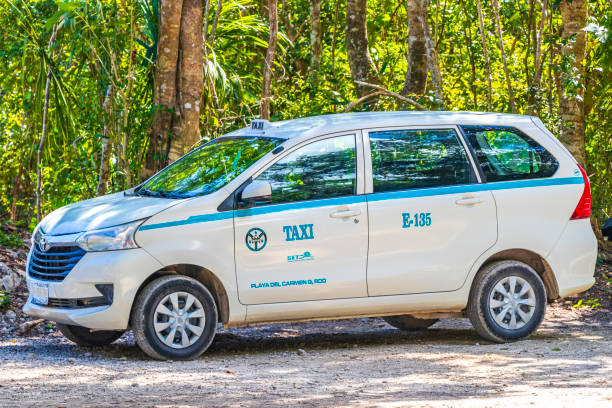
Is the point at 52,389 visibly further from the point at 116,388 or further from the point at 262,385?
the point at 262,385

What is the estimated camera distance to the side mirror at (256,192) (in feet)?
23.6

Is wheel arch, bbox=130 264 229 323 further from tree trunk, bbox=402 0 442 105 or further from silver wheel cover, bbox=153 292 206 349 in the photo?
tree trunk, bbox=402 0 442 105

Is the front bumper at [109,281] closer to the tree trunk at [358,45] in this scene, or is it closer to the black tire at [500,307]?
the black tire at [500,307]

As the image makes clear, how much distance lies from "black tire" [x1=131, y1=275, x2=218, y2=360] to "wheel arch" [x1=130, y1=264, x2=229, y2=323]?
0.29ft

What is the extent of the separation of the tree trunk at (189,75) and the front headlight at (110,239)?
12.6 feet

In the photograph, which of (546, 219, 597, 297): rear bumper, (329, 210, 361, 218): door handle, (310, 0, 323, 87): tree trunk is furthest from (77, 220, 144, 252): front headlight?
(310, 0, 323, 87): tree trunk

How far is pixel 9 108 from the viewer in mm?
15750

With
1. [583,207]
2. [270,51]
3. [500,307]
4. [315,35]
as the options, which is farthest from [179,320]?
[315,35]

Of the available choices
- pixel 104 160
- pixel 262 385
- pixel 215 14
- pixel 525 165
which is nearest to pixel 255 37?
pixel 215 14

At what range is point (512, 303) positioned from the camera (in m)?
8.14

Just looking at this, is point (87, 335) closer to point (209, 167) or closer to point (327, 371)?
point (209, 167)

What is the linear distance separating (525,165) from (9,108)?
10.1 m

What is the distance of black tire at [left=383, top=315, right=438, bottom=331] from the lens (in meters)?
9.10

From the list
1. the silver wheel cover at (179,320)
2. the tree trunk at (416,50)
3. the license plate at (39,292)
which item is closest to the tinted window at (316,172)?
the silver wheel cover at (179,320)
